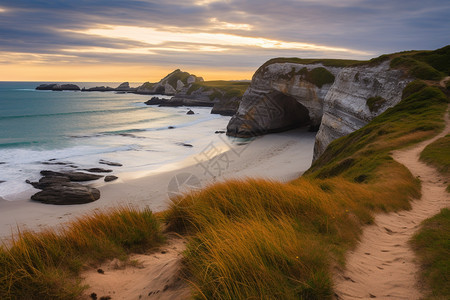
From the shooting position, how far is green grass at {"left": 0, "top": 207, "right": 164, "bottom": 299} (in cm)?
423

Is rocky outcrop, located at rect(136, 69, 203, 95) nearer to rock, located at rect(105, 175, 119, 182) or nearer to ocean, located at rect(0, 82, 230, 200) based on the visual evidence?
ocean, located at rect(0, 82, 230, 200)

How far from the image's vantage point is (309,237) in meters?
5.59

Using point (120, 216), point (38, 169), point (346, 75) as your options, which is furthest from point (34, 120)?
point (120, 216)

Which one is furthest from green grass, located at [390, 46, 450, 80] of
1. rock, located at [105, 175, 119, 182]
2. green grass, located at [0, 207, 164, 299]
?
green grass, located at [0, 207, 164, 299]

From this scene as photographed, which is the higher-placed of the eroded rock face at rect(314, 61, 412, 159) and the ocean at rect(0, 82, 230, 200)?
the eroded rock face at rect(314, 61, 412, 159)

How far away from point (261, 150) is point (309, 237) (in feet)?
98.1

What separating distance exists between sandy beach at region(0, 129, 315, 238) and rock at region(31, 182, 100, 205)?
1.49 feet

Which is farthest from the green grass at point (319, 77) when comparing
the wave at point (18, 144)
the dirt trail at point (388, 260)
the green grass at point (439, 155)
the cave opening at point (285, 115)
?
the wave at point (18, 144)

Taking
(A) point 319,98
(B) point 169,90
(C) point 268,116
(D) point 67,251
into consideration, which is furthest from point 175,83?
(D) point 67,251

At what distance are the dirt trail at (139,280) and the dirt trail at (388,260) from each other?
7.23ft

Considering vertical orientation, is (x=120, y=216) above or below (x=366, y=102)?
below

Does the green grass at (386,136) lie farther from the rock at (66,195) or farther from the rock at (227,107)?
the rock at (227,107)

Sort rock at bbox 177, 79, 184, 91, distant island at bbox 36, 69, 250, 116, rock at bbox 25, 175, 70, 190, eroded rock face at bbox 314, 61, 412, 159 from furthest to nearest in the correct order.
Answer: rock at bbox 177, 79, 184, 91 < distant island at bbox 36, 69, 250, 116 < eroded rock face at bbox 314, 61, 412, 159 < rock at bbox 25, 175, 70, 190

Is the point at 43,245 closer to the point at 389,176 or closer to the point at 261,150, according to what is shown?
the point at 389,176
